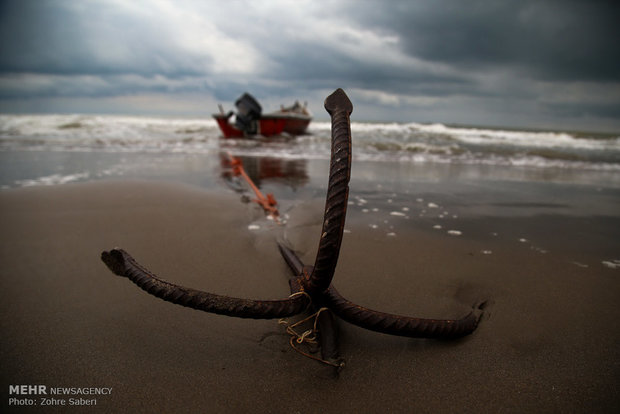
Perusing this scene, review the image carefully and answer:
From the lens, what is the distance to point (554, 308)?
1.77m

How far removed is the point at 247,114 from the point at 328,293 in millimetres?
15865

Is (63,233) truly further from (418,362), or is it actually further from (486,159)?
(486,159)

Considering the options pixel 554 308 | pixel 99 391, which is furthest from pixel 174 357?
pixel 554 308

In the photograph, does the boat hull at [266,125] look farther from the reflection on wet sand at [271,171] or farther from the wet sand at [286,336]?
the wet sand at [286,336]

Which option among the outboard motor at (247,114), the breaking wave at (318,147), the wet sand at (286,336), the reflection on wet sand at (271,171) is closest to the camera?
the wet sand at (286,336)

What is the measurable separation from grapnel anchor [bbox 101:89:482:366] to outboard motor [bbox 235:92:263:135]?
15.6 metres

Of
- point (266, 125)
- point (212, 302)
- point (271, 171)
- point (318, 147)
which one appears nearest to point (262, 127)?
point (266, 125)

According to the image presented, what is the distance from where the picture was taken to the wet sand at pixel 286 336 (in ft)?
3.90

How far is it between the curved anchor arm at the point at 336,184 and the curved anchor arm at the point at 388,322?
0.20 m

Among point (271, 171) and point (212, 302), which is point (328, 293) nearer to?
point (212, 302)

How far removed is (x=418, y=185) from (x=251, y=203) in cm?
294

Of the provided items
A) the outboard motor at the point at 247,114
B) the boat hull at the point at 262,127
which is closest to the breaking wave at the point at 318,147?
the boat hull at the point at 262,127

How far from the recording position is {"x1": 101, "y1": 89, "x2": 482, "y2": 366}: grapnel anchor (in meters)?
1.06

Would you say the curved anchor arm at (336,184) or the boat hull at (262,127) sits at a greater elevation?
the boat hull at (262,127)
